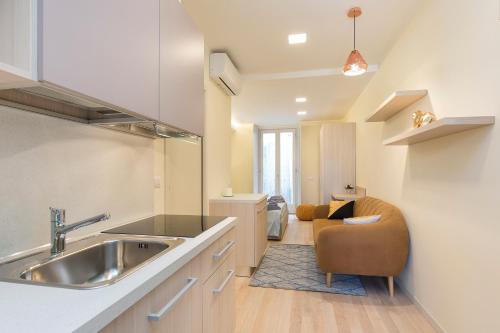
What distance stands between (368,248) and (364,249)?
38 mm

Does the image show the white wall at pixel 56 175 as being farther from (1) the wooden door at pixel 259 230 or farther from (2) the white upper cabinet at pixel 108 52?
(1) the wooden door at pixel 259 230

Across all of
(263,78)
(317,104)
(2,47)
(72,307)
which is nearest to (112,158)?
(2,47)

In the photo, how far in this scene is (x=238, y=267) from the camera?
10.1 ft

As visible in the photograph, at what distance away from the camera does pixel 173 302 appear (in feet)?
3.06

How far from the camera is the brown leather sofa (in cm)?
243

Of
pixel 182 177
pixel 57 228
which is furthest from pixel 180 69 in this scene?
pixel 182 177

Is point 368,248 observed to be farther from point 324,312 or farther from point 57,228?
point 57,228

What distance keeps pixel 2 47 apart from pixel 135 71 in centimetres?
46

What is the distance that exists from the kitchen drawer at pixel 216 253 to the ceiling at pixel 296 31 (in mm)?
1929

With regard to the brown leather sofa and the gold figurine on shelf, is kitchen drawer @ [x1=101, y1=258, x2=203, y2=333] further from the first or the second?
the gold figurine on shelf

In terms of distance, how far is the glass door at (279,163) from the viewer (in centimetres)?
740

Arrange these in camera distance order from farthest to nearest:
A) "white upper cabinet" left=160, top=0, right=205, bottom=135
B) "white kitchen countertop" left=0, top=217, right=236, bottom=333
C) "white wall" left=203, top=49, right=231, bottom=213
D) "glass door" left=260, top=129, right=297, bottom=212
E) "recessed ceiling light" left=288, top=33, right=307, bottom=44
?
"glass door" left=260, top=129, right=297, bottom=212 < "white wall" left=203, top=49, right=231, bottom=213 < "recessed ceiling light" left=288, top=33, right=307, bottom=44 < "white upper cabinet" left=160, top=0, right=205, bottom=135 < "white kitchen countertop" left=0, top=217, right=236, bottom=333

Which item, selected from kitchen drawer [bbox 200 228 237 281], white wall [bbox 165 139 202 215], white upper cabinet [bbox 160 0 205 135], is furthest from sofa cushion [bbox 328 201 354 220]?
white upper cabinet [bbox 160 0 205 135]

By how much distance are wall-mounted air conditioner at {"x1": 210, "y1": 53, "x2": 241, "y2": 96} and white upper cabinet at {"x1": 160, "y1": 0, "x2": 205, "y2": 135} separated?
3.49 feet
